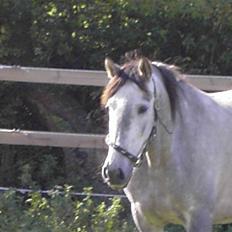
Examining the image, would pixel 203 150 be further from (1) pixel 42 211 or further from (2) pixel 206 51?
(2) pixel 206 51

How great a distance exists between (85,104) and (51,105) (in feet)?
1.09

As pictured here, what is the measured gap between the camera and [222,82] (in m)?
7.61

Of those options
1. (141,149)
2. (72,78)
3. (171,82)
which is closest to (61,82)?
(72,78)

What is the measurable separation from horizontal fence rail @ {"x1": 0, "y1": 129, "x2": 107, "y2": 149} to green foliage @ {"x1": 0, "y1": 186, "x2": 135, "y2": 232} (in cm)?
42

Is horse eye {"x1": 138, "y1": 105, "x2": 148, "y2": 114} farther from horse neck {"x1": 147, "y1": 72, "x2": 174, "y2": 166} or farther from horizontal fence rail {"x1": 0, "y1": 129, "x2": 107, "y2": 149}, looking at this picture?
horizontal fence rail {"x1": 0, "y1": 129, "x2": 107, "y2": 149}

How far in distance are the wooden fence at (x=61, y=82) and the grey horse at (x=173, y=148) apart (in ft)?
5.91

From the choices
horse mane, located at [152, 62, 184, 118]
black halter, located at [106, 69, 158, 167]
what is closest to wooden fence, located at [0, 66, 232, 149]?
horse mane, located at [152, 62, 184, 118]

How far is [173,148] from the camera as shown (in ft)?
18.2

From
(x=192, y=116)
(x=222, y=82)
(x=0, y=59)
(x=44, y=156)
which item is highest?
(x=192, y=116)

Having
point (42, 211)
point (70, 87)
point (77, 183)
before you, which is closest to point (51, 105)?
point (70, 87)

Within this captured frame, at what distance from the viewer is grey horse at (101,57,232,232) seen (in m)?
5.27

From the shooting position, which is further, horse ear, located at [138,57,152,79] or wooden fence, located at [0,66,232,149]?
wooden fence, located at [0,66,232,149]

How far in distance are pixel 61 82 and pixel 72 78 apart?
98 millimetres

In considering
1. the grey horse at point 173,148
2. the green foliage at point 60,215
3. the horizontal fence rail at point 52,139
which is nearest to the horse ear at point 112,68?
the grey horse at point 173,148
